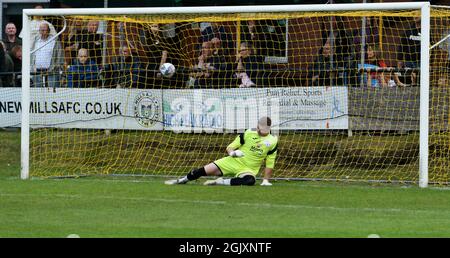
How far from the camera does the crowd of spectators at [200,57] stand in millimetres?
21469

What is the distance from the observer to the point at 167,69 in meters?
21.8

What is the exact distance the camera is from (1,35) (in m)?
26.0

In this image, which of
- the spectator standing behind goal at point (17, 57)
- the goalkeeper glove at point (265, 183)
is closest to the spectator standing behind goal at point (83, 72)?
the spectator standing behind goal at point (17, 57)

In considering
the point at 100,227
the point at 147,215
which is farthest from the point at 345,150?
the point at 100,227

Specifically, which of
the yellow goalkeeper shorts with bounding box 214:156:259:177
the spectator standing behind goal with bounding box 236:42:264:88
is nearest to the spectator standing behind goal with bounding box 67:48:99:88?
the spectator standing behind goal with bounding box 236:42:264:88

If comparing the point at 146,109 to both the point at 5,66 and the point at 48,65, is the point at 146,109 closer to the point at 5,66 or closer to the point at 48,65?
the point at 48,65

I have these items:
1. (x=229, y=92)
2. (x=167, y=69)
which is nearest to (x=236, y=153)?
(x=229, y=92)

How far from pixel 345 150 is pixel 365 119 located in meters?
0.79

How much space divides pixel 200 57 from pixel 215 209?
8387 millimetres

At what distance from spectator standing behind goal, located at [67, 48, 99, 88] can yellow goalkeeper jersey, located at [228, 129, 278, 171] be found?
4.97 meters

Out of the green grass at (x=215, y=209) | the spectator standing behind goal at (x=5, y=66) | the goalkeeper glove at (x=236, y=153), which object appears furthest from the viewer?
the spectator standing behind goal at (x=5, y=66)

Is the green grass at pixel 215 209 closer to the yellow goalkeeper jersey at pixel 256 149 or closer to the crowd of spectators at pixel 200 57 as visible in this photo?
the yellow goalkeeper jersey at pixel 256 149

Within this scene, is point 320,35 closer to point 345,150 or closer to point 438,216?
point 345,150

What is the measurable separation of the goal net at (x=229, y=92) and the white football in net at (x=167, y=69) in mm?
124
